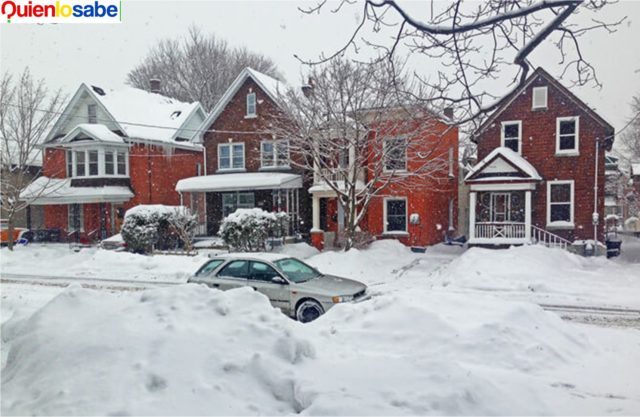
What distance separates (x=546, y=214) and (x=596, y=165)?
3.09m

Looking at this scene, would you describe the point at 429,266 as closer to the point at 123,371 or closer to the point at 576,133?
the point at 576,133

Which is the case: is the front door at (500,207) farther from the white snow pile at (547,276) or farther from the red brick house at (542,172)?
the white snow pile at (547,276)

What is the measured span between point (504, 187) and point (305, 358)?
19.2m

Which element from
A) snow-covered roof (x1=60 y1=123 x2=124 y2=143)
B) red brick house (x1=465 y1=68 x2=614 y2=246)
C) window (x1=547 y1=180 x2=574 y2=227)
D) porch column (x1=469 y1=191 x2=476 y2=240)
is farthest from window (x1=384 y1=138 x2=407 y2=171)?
snow-covered roof (x1=60 y1=123 x2=124 y2=143)

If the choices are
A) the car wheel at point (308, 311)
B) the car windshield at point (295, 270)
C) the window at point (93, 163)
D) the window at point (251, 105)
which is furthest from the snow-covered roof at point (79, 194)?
the car wheel at point (308, 311)

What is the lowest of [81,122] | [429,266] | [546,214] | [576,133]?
[429,266]

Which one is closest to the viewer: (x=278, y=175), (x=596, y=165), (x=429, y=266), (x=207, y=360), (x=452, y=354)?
(x=207, y=360)

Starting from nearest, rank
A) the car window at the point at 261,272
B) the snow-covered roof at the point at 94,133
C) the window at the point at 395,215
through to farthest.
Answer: the car window at the point at 261,272 < the window at the point at 395,215 < the snow-covered roof at the point at 94,133

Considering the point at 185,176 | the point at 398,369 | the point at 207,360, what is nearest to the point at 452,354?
the point at 398,369

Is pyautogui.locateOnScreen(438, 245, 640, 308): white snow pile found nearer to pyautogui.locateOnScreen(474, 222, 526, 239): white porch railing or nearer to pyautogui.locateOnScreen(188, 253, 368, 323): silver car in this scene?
pyautogui.locateOnScreen(474, 222, 526, 239): white porch railing

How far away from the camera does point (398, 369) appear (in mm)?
5617

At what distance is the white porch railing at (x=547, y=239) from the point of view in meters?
22.5

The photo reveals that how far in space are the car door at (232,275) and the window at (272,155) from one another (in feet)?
50.2

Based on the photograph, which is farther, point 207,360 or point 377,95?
point 377,95
